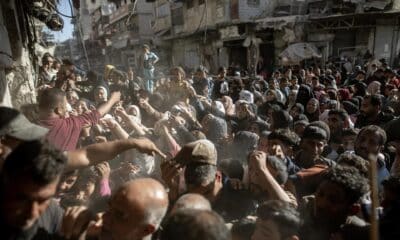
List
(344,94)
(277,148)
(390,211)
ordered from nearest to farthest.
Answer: (390,211), (277,148), (344,94)

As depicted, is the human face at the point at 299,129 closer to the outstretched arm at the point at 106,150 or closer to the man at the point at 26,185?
the outstretched arm at the point at 106,150

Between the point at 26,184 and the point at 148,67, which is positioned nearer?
the point at 26,184

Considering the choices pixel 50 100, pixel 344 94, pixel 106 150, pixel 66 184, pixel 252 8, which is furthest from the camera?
pixel 252 8

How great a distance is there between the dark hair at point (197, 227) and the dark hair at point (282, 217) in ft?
1.43

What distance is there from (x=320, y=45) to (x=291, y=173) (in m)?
16.7

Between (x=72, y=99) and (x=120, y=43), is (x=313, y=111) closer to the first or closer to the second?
(x=72, y=99)

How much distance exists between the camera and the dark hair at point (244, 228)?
1944 mm

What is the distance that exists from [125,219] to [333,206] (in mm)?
1272

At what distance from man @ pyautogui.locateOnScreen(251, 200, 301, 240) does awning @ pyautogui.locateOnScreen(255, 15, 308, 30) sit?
17.4 metres

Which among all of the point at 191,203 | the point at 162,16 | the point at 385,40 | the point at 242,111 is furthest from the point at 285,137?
the point at 162,16

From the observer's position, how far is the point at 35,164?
1.31 m

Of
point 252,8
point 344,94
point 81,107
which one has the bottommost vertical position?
point 344,94

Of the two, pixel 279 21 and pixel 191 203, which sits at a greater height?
pixel 279 21

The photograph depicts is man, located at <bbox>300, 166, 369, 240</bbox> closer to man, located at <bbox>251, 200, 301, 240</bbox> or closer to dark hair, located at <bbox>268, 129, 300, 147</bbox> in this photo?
man, located at <bbox>251, 200, 301, 240</bbox>
